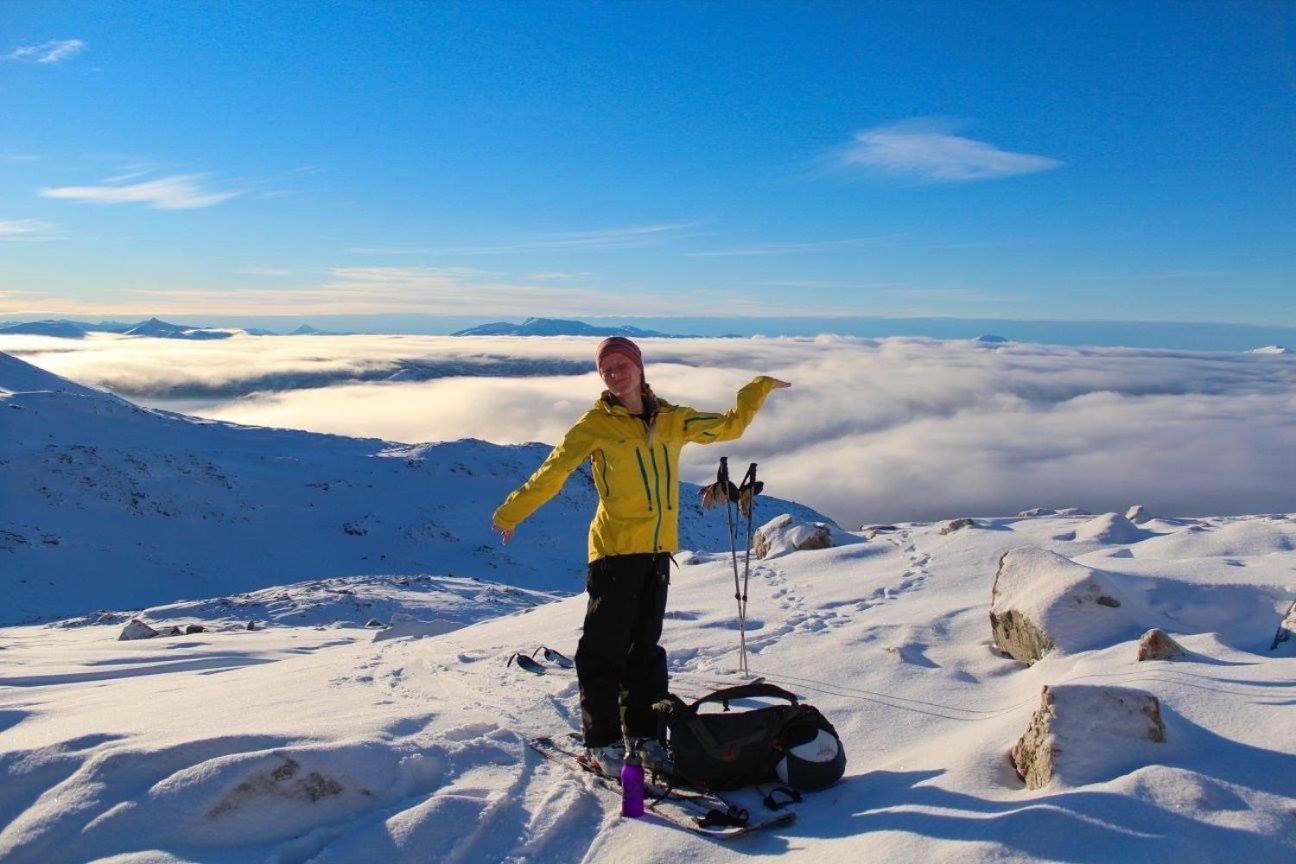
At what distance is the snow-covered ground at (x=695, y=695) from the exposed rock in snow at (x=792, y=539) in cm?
290

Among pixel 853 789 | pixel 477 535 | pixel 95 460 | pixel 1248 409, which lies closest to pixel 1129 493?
pixel 1248 409

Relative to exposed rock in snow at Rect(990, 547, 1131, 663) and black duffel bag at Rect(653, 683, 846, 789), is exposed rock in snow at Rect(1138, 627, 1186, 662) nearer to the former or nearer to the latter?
exposed rock in snow at Rect(990, 547, 1131, 663)

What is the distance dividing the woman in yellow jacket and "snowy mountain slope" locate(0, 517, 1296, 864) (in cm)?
53

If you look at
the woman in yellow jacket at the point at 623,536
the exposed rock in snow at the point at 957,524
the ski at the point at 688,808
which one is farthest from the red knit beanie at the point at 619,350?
the exposed rock in snow at the point at 957,524

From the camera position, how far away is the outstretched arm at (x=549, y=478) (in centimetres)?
A: 482

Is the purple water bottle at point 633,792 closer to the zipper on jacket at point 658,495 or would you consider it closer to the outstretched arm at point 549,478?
the zipper on jacket at point 658,495

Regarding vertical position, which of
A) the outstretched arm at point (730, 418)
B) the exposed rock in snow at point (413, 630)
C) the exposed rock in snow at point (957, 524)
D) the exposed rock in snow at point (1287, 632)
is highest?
the outstretched arm at point (730, 418)

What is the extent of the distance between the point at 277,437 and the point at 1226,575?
56345mm

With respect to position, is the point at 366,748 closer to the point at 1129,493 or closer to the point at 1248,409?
the point at 1129,493

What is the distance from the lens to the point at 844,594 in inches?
370

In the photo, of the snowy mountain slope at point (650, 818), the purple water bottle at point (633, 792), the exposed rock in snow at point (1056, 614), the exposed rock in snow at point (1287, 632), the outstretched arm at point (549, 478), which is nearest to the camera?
the snowy mountain slope at point (650, 818)

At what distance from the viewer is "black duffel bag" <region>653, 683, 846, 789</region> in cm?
443

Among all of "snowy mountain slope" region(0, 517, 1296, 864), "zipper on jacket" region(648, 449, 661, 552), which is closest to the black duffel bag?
"snowy mountain slope" region(0, 517, 1296, 864)

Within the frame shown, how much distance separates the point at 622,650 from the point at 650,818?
39.3 inches
